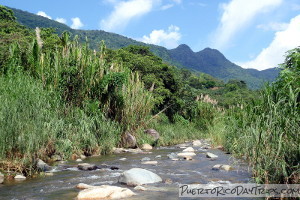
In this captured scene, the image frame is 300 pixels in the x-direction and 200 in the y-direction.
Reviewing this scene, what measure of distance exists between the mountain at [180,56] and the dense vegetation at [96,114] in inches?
2582

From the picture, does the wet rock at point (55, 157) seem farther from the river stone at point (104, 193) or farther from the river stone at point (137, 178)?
the river stone at point (104, 193)

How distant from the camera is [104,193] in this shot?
Result: 5.11m

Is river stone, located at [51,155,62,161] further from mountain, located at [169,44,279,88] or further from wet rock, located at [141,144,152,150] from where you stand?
mountain, located at [169,44,279,88]

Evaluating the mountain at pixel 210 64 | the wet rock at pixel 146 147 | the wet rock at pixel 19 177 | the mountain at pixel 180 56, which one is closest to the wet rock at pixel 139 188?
the wet rock at pixel 19 177

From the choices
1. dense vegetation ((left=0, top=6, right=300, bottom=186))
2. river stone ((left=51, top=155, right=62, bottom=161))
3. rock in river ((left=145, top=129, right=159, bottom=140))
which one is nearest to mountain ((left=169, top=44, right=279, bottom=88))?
rock in river ((left=145, top=129, right=159, bottom=140))

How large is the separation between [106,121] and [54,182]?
5816 mm

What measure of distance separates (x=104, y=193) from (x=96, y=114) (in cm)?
662

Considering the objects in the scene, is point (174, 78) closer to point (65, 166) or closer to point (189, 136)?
point (189, 136)

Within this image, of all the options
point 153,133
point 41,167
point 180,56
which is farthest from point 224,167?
point 180,56

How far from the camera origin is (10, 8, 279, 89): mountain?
325 ft

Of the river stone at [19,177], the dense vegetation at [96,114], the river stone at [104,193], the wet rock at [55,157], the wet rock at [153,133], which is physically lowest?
the river stone at [104,193]

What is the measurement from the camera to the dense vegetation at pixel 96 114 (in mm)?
4555

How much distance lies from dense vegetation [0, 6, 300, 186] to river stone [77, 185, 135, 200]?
6.68ft

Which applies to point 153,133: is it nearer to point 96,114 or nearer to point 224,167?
point 96,114
